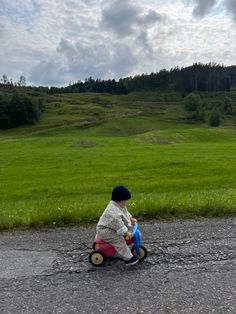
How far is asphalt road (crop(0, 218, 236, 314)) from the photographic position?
462 centimetres

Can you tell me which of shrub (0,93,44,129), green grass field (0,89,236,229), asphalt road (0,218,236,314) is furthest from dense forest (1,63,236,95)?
asphalt road (0,218,236,314)

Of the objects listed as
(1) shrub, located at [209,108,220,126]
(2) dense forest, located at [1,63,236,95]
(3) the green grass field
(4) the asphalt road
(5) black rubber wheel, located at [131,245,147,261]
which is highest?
(2) dense forest, located at [1,63,236,95]


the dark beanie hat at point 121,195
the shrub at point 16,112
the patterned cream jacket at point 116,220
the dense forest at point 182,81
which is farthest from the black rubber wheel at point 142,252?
the dense forest at point 182,81

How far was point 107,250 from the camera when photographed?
602 centimetres

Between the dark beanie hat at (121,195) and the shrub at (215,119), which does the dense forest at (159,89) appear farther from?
the dark beanie hat at (121,195)

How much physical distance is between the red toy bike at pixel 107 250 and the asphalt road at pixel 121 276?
12cm

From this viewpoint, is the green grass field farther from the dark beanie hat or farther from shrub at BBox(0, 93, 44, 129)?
shrub at BBox(0, 93, 44, 129)

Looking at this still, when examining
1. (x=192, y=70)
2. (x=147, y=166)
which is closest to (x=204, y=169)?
(x=147, y=166)

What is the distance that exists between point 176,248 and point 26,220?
364 centimetres

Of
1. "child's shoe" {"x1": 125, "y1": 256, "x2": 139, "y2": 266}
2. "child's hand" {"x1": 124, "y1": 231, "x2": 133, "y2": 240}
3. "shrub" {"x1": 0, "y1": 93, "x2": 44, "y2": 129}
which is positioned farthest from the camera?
"shrub" {"x1": 0, "y1": 93, "x2": 44, "y2": 129}

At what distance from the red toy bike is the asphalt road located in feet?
0.40

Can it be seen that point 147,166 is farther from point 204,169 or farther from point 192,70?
point 192,70

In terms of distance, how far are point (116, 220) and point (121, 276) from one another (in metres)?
0.96

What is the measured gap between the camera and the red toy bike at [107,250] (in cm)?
586
